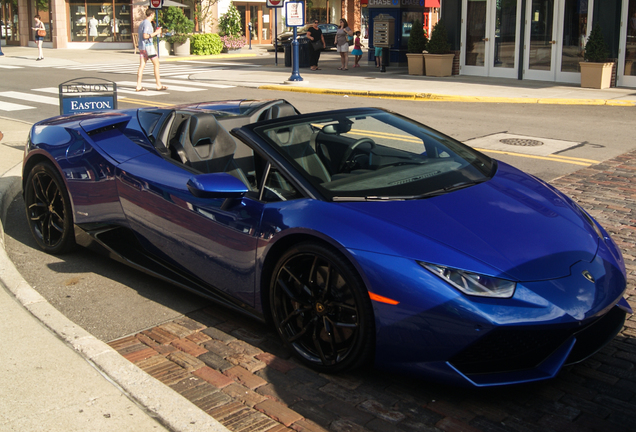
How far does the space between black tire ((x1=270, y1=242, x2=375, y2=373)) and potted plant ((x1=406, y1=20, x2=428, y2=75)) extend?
19.0 meters

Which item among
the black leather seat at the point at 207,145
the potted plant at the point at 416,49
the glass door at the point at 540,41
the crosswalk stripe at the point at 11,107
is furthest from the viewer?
the potted plant at the point at 416,49

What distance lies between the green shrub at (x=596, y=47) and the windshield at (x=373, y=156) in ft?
47.0

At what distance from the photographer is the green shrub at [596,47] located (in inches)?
667

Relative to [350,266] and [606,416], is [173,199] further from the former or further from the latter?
[606,416]

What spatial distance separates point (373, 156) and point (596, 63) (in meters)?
15.0

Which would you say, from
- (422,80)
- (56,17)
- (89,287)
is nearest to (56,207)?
(89,287)

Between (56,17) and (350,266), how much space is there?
1664 inches

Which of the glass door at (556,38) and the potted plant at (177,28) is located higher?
the potted plant at (177,28)

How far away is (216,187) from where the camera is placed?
3.71 meters

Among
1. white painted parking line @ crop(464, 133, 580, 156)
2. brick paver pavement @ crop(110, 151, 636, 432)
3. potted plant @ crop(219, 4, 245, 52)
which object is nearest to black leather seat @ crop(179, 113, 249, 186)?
brick paver pavement @ crop(110, 151, 636, 432)

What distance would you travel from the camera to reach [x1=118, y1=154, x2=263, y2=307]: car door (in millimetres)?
3812

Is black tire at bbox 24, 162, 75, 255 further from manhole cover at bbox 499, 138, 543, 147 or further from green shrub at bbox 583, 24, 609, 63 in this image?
green shrub at bbox 583, 24, 609, 63

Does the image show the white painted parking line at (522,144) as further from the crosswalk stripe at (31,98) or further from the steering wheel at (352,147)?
the crosswalk stripe at (31,98)

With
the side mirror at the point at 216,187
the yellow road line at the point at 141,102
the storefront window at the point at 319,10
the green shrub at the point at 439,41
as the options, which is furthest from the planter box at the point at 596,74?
the storefront window at the point at 319,10
